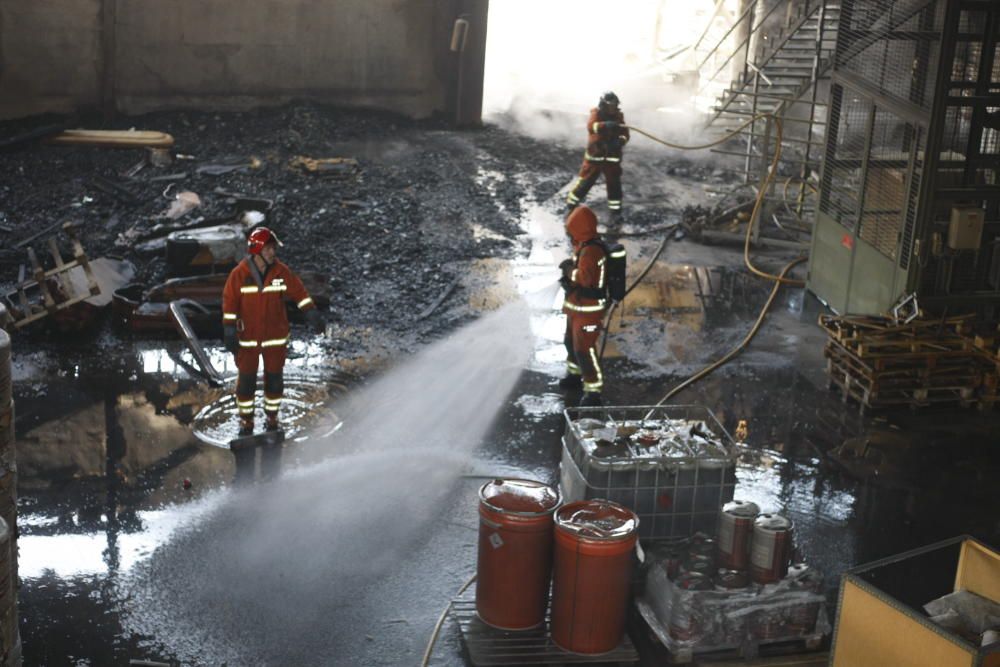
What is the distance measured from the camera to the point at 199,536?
8391 millimetres

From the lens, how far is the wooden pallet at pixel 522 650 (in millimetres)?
6977

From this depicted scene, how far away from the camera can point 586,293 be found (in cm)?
1039

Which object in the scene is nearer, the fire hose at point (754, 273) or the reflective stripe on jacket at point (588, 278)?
the reflective stripe on jacket at point (588, 278)

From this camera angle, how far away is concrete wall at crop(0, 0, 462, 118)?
19781 mm

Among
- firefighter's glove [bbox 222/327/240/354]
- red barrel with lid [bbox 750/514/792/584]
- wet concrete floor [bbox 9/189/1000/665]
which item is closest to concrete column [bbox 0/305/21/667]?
wet concrete floor [bbox 9/189/1000/665]

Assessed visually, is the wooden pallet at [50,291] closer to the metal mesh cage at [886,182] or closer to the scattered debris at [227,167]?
the scattered debris at [227,167]

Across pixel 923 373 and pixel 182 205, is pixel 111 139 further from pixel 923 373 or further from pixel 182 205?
pixel 923 373

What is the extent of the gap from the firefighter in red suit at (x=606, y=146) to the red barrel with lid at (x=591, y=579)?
1068 centimetres

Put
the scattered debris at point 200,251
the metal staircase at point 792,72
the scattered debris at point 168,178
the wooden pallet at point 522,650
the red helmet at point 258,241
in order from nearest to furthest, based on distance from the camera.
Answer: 1. the wooden pallet at point 522,650
2. the red helmet at point 258,241
3. the scattered debris at point 200,251
4. the metal staircase at point 792,72
5. the scattered debris at point 168,178

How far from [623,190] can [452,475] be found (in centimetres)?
1090

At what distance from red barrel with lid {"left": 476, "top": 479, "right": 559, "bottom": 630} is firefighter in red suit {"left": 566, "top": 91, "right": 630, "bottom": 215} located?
34.5 ft

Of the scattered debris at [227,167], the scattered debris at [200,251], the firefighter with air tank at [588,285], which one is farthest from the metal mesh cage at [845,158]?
the scattered debris at [227,167]

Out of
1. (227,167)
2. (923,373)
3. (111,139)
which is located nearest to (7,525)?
(923,373)

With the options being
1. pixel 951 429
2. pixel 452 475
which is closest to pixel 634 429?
pixel 452 475
